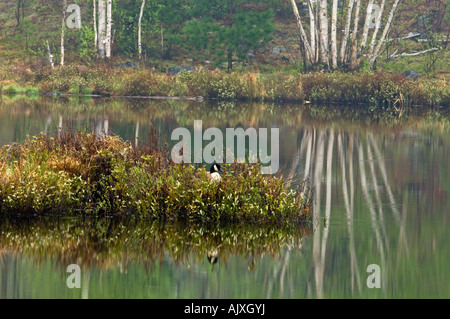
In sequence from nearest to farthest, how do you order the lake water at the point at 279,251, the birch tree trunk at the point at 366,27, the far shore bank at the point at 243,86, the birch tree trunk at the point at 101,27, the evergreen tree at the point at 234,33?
the lake water at the point at 279,251 → the far shore bank at the point at 243,86 → the birch tree trunk at the point at 366,27 → the birch tree trunk at the point at 101,27 → the evergreen tree at the point at 234,33

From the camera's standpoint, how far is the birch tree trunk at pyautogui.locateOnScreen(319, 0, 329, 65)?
144 feet

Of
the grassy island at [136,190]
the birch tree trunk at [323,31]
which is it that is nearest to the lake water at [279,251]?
the grassy island at [136,190]

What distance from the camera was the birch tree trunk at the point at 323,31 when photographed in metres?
44.0

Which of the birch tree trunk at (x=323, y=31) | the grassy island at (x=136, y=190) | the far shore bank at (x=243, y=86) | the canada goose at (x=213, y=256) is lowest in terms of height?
the canada goose at (x=213, y=256)

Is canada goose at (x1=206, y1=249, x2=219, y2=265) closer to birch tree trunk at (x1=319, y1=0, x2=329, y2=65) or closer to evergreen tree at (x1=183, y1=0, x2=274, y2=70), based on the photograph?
birch tree trunk at (x1=319, y1=0, x2=329, y2=65)

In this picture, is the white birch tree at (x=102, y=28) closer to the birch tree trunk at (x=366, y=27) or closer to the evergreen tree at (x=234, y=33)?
the evergreen tree at (x=234, y=33)

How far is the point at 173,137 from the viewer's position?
25.3 metres

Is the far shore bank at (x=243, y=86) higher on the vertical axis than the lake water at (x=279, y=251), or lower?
higher

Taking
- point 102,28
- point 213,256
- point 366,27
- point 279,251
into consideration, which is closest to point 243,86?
point 366,27

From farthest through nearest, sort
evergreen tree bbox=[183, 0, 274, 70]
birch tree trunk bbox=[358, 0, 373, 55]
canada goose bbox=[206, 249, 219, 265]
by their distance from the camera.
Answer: evergreen tree bbox=[183, 0, 274, 70] → birch tree trunk bbox=[358, 0, 373, 55] → canada goose bbox=[206, 249, 219, 265]

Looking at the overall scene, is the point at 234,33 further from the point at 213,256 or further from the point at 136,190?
the point at 213,256

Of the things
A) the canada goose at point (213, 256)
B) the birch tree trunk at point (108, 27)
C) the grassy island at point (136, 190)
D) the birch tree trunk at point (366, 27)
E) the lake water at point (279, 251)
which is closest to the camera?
the lake water at point (279, 251)

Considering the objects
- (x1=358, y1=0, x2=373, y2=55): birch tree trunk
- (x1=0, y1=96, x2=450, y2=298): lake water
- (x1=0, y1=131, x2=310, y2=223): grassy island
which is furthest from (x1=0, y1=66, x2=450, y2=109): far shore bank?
(x1=0, y1=131, x2=310, y2=223): grassy island
